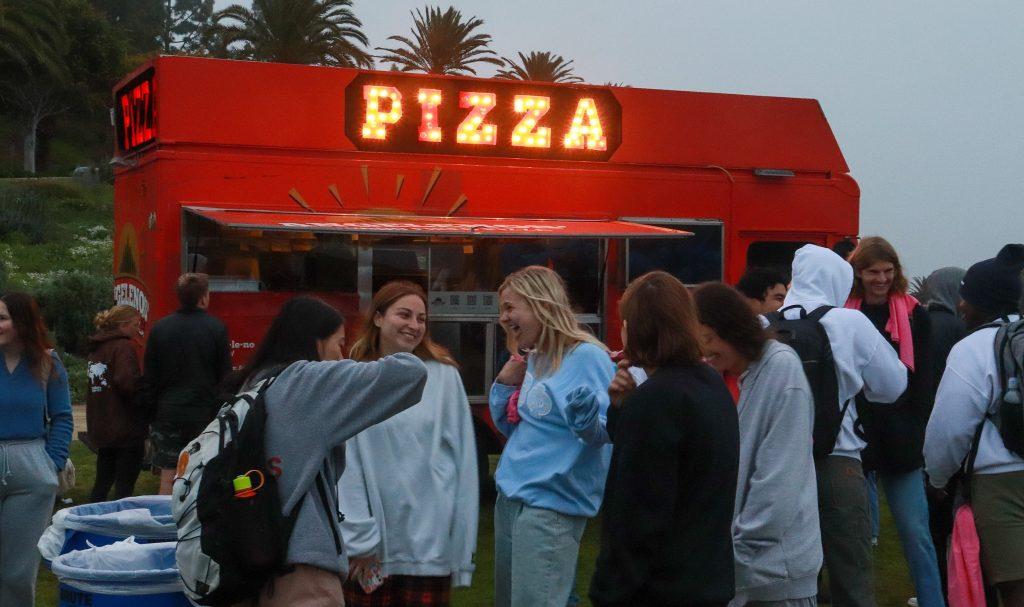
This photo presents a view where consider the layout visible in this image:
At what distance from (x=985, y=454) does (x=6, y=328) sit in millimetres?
4278

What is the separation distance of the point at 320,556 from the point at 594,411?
1360 millimetres

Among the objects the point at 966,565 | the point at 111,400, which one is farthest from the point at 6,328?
the point at 966,565

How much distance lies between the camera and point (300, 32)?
34500mm

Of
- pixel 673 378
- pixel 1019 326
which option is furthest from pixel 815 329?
pixel 673 378

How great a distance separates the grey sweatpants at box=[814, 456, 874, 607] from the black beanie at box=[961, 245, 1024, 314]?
0.88 meters

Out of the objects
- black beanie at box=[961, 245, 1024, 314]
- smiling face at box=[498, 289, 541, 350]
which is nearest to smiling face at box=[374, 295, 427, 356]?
A: smiling face at box=[498, 289, 541, 350]

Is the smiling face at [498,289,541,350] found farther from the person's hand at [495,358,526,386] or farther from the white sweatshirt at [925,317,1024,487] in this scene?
the white sweatshirt at [925,317,1024,487]

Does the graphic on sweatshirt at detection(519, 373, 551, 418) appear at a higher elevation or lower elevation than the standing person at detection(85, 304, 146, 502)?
higher

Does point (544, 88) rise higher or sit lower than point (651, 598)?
higher

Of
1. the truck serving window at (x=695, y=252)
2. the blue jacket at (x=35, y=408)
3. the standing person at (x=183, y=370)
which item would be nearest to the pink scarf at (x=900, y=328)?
the truck serving window at (x=695, y=252)

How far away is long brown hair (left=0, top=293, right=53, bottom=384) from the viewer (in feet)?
17.6

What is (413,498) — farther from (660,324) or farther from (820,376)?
(820,376)

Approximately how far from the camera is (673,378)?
3.27m

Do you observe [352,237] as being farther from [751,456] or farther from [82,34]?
[82,34]
